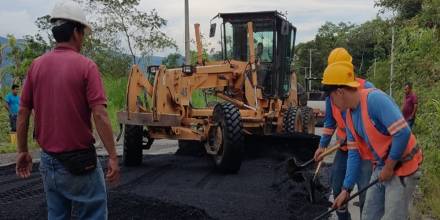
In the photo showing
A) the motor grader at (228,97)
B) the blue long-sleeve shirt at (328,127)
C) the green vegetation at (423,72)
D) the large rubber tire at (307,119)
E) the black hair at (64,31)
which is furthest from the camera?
the large rubber tire at (307,119)

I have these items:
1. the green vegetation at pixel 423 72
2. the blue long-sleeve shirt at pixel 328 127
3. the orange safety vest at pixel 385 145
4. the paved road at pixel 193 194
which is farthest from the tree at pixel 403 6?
the orange safety vest at pixel 385 145

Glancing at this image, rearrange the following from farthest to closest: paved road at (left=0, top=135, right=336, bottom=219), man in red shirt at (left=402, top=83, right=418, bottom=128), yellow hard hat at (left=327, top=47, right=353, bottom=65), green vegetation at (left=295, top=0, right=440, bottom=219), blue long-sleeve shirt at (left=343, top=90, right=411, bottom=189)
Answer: man in red shirt at (left=402, top=83, right=418, bottom=128), green vegetation at (left=295, top=0, right=440, bottom=219), paved road at (left=0, top=135, right=336, bottom=219), yellow hard hat at (left=327, top=47, right=353, bottom=65), blue long-sleeve shirt at (left=343, top=90, right=411, bottom=189)

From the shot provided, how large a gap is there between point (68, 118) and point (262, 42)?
8.69 m

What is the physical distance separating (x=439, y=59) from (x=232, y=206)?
6657 millimetres

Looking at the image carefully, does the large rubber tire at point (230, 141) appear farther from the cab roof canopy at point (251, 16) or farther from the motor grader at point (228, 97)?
the cab roof canopy at point (251, 16)

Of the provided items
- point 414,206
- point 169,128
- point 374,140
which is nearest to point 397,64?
point 169,128

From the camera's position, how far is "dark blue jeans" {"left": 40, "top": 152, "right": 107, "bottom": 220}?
3.73 meters

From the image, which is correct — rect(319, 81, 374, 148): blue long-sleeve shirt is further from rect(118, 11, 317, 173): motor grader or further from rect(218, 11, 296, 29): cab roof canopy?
rect(218, 11, 296, 29): cab roof canopy

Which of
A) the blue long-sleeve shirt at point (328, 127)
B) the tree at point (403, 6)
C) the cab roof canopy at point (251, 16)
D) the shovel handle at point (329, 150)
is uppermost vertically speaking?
the tree at point (403, 6)

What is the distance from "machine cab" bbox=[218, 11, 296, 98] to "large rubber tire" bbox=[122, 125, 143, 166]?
8.90 ft

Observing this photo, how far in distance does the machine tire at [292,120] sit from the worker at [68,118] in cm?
765

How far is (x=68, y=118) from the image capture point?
3654 mm

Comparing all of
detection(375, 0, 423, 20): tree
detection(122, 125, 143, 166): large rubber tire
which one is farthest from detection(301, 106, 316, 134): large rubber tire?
detection(375, 0, 423, 20): tree

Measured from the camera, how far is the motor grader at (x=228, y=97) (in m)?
9.47
